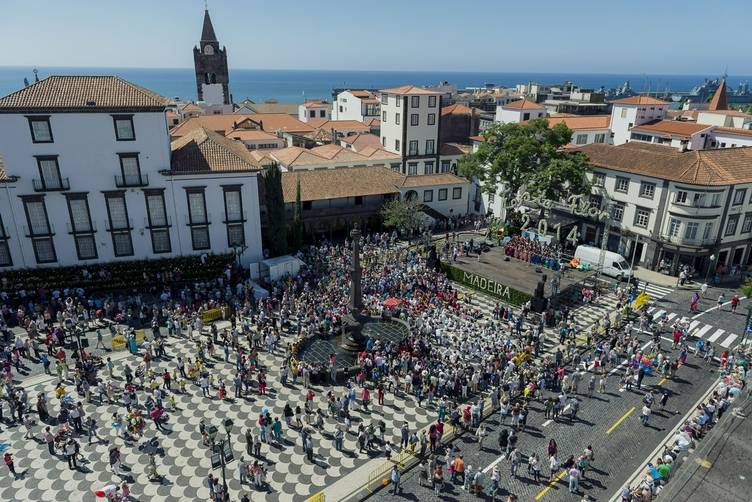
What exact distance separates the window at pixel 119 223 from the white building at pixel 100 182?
0.08 meters

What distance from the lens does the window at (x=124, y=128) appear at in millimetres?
39625

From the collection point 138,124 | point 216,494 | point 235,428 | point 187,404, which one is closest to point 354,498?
point 216,494

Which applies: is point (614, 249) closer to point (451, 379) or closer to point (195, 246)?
point (451, 379)

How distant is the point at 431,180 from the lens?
59.1m

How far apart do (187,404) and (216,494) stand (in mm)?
7950

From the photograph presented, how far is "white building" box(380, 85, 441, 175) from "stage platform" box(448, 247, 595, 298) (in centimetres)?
2301

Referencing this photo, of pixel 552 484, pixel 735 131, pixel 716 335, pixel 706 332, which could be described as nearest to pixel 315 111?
pixel 735 131

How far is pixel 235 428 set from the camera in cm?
2584

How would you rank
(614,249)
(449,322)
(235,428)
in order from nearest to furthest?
(235,428) → (449,322) → (614,249)

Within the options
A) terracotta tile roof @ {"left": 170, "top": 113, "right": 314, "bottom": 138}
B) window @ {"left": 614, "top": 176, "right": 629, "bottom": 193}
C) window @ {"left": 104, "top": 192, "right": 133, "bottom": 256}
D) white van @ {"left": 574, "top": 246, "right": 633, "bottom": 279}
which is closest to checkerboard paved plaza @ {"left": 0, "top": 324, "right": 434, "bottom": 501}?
window @ {"left": 104, "top": 192, "right": 133, "bottom": 256}

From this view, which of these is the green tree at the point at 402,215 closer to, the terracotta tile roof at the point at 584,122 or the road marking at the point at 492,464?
the road marking at the point at 492,464

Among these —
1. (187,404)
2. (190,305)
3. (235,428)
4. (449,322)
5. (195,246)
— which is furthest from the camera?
(195,246)

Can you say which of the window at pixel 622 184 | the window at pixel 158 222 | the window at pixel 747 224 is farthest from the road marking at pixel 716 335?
the window at pixel 158 222

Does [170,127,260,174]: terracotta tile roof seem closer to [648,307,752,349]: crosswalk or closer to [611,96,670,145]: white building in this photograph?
[648,307,752,349]: crosswalk
